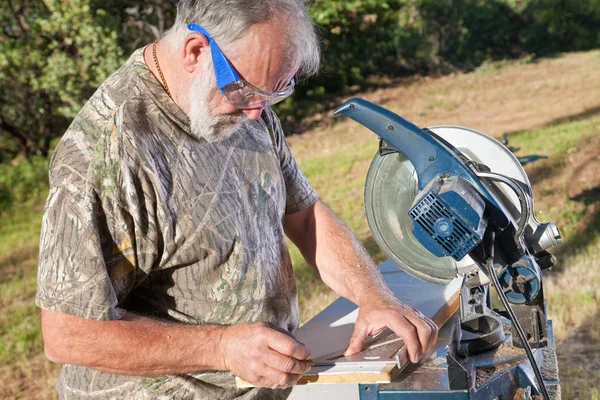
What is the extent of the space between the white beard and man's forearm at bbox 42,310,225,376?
0.49m

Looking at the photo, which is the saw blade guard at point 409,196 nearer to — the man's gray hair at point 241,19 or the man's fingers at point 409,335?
the man's fingers at point 409,335

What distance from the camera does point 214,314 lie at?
1.98 metres

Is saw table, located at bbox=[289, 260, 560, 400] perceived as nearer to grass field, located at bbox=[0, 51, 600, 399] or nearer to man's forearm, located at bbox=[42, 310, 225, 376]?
man's forearm, located at bbox=[42, 310, 225, 376]

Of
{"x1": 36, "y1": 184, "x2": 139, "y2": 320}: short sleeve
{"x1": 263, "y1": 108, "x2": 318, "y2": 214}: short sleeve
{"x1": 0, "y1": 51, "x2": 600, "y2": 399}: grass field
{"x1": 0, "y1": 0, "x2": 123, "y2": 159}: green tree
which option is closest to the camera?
{"x1": 36, "y1": 184, "x2": 139, "y2": 320}: short sleeve

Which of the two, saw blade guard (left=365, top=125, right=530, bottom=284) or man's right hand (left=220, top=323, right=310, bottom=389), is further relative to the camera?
saw blade guard (left=365, top=125, right=530, bottom=284)

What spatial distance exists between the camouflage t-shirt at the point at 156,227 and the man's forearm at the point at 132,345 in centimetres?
4

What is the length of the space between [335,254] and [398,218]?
24cm

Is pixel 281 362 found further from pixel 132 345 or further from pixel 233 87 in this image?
pixel 233 87

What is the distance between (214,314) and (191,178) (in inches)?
14.5

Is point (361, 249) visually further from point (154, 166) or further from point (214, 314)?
point (154, 166)

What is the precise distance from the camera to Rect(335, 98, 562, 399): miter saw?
1.90m

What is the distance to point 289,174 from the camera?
2375 mm

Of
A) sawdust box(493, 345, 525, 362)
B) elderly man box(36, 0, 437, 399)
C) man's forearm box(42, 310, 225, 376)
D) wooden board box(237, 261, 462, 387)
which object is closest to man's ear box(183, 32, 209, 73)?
elderly man box(36, 0, 437, 399)

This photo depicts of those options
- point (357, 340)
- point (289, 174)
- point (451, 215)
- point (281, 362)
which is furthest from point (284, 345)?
point (289, 174)
